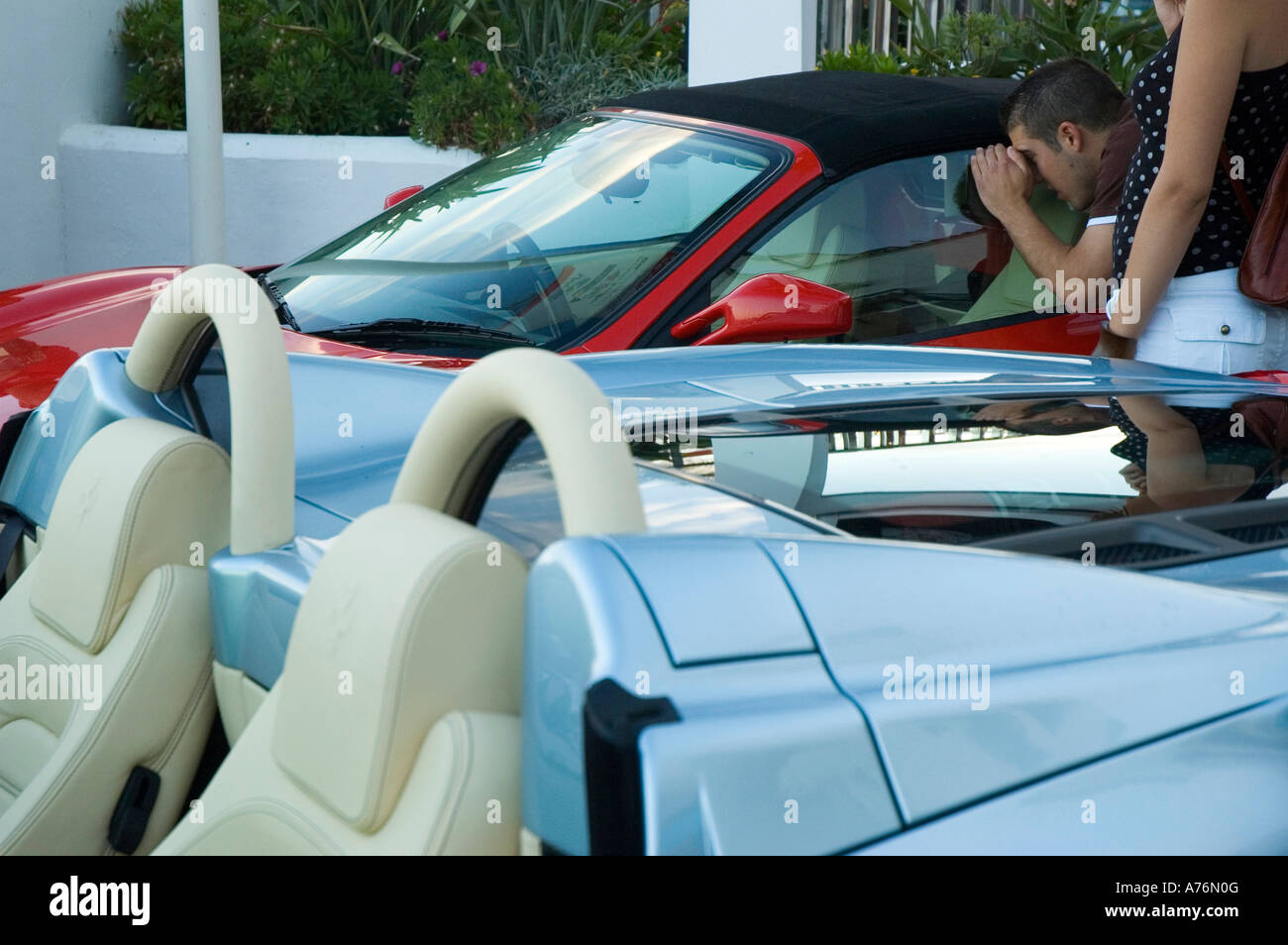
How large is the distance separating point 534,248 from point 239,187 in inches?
230

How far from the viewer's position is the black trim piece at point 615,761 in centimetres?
98

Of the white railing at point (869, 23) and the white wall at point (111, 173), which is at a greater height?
the white railing at point (869, 23)

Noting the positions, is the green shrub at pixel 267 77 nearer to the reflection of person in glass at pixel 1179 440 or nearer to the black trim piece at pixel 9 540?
the black trim piece at pixel 9 540

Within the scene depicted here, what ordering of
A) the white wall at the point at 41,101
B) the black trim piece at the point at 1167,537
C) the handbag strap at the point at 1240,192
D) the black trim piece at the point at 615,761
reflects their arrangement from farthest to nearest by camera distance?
the white wall at the point at 41,101 → the handbag strap at the point at 1240,192 → the black trim piece at the point at 1167,537 → the black trim piece at the point at 615,761

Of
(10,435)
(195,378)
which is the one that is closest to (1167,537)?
(195,378)

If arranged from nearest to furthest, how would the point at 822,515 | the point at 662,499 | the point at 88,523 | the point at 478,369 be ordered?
the point at 478,369 < the point at 662,499 < the point at 822,515 < the point at 88,523

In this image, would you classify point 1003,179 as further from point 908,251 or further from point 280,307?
point 280,307

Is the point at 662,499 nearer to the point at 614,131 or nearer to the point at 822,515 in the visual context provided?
the point at 822,515

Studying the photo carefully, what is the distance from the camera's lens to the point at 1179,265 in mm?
3074

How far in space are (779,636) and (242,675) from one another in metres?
0.73

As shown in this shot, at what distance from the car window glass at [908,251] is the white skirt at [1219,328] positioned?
24.7 inches

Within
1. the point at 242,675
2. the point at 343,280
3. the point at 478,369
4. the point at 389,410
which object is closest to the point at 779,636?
the point at 478,369

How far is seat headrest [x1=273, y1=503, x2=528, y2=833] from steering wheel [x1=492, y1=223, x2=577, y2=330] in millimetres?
1940

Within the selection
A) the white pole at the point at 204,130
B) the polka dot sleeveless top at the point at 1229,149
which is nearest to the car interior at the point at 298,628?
the polka dot sleeveless top at the point at 1229,149
